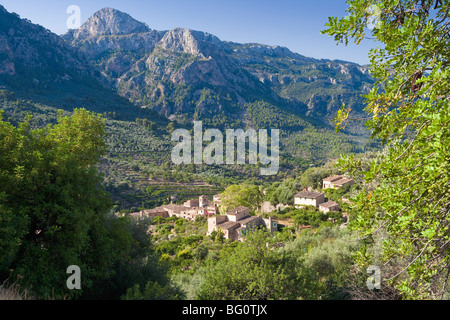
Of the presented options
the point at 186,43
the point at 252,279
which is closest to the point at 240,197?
the point at 252,279

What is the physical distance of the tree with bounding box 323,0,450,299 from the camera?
2.54 meters

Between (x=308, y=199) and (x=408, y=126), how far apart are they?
30.8m

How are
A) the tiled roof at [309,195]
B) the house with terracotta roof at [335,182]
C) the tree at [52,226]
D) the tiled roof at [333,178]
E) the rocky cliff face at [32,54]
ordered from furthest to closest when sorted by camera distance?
the rocky cliff face at [32,54], the tiled roof at [333,178], the house with terracotta roof at [335,182], the tiled roof at [309,195], the tree at [52,226]

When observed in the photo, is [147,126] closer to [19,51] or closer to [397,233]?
[19,51]

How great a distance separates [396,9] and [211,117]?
5430 inches

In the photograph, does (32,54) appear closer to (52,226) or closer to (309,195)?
(309,195)

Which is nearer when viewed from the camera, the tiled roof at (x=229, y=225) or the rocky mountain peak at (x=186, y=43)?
the tiled roof at (x=229, y=225)

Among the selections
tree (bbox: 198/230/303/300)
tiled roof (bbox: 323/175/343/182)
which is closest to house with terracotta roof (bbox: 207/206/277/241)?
tiled roof (bbox: 323/175/343/182)
